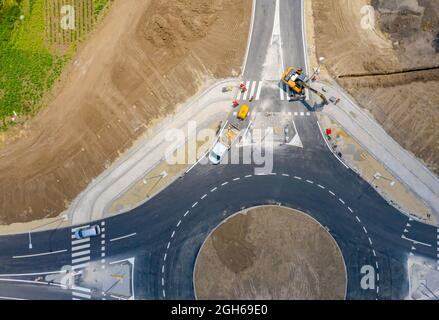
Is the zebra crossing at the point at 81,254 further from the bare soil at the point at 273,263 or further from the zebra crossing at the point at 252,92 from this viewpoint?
the zebra crossing at the point at 252,92

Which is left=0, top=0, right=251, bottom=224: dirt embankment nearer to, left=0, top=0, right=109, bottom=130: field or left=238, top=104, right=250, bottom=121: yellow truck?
left=0, top=0, right=109, bottom=130: field

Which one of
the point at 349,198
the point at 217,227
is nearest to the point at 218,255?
the point at 217,227

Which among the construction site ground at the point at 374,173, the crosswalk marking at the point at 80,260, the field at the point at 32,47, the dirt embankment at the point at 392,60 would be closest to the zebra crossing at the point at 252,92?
the construction site ground at the point at 374,173

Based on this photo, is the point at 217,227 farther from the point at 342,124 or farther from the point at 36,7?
the point at 36,7

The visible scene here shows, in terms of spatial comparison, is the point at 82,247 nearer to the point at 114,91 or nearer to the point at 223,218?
the point at 223,218

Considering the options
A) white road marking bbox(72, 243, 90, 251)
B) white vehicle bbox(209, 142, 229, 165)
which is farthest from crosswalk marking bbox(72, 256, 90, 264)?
white vehicle bbox(209, 142, 229, 165)
